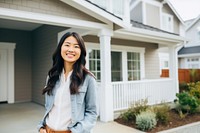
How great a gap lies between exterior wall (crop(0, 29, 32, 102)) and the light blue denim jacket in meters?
7.35

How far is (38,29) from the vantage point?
815 centimetres

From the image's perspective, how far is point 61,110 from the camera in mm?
1618

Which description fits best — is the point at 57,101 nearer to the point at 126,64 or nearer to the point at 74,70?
the point at 74,70

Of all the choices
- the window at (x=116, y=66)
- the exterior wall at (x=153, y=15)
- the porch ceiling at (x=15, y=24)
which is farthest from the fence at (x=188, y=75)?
the porch ceiling at (x=15, y=24)

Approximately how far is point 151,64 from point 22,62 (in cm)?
644

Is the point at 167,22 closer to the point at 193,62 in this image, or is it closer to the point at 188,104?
the point at 193,62

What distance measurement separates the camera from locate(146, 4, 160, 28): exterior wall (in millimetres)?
10945

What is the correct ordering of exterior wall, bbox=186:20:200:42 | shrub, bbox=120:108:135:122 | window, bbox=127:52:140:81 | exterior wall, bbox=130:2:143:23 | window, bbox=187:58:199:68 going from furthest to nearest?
exterior wall, bbox=186:20:200:42 → window, bbox=187:58:199:68 → exterior wall, bbox=130:2:143:23 → window, bbox=127:52:140:81 → shrub, bbox=120:108:135:122

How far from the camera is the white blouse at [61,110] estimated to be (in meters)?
1.60

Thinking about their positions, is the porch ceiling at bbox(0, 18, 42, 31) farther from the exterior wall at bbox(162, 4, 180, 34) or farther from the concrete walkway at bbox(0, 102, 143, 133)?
the exterior wall at bbox(162, 4, 180, 34)

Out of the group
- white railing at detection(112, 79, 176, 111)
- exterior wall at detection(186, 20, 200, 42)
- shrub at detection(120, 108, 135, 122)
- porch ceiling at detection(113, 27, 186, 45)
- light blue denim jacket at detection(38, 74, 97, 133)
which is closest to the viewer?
light blue denim jacket at detection(38, 74, 97, 133)

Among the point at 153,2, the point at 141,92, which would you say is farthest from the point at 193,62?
the point at 141,92

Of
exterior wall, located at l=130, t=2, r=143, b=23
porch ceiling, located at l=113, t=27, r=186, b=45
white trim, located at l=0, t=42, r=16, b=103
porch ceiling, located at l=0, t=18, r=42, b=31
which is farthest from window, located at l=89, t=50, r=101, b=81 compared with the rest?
exterior wall, located at l=130, t=2, r=143, b=23

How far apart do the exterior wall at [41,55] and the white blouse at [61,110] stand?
527cm
